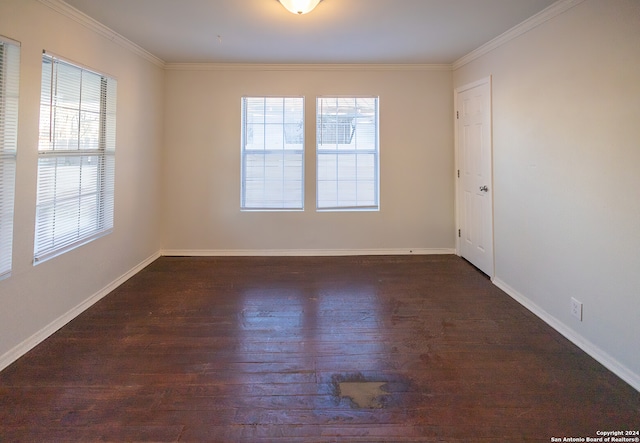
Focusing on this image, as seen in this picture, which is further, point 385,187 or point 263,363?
point 385,187

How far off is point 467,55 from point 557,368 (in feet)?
11.1

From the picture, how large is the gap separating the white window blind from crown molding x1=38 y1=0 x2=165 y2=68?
567mm

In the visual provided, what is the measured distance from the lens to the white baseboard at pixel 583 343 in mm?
1851

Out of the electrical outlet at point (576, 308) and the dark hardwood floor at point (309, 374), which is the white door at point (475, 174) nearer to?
the dark hardwood floor at point (309, 374)

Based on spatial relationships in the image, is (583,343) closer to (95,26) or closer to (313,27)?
(313,27)

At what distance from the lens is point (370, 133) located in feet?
14.1

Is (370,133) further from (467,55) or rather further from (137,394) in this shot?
(137,394)

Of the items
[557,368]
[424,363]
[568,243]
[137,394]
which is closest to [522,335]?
[557,368]

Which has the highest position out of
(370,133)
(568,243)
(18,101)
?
(370,133)

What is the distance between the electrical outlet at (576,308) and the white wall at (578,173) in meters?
0.04

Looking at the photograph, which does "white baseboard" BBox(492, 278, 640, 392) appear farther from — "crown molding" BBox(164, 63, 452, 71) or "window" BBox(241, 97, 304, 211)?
"crown molding" BBox(164, 63, 452, 71)

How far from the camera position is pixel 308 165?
167 inches

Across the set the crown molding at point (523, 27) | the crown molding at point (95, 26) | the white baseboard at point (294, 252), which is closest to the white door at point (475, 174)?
the crown molding at point (523, 27)

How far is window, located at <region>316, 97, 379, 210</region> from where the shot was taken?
13.9 ft
